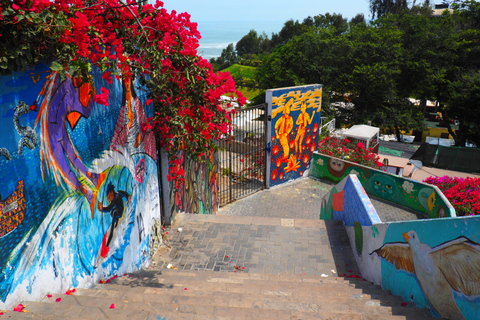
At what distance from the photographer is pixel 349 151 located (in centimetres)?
1297

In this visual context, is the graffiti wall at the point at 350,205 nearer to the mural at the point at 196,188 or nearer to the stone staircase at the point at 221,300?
the stone staircase at the point at 221,300

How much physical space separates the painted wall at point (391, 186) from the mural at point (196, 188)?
4.62 metres

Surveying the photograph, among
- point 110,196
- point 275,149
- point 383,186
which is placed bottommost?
point 383,186

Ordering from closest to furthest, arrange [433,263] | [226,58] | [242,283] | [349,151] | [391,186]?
[433,263]
[242,283]
[391,186]
[349,151]
[226,58]

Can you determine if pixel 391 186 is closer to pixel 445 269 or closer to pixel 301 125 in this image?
pixel 301 125

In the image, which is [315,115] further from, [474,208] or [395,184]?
[474,208]

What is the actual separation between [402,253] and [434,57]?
85.7 feet

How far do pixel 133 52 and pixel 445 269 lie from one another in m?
4.24

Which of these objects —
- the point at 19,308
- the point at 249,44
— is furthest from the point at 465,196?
the point at 249,44

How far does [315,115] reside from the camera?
41.8 ft

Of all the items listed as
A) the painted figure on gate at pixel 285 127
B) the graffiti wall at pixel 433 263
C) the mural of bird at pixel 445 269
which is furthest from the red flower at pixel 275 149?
the mural of bird at pixel 445 269

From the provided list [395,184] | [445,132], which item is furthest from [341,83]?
[395,184]

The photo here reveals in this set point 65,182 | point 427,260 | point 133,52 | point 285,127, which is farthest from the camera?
point 285,127

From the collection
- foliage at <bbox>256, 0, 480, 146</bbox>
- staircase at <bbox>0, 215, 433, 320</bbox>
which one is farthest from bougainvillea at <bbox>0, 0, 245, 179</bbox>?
foliage at <bbox>256, 0, 480, 146</bbox>
